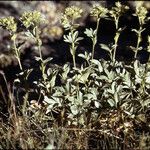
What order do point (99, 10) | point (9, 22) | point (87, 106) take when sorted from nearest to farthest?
1. point (9, 22)
2. point (99, 10)
3. point (87, 106)

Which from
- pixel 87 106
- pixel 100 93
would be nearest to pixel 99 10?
pixel 100 93

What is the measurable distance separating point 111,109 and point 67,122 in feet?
1.40

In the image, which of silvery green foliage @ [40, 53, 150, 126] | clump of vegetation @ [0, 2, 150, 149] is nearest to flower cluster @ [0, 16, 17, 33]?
clump of vegetation @ [0, 2, 150, 149]

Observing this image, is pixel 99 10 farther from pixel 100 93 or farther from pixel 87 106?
pixel 87 106

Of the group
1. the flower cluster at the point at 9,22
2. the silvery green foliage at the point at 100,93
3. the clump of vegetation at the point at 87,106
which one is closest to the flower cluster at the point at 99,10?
the clump of vegetation at the point at 87,106

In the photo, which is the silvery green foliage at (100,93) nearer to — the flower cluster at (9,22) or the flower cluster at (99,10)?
the flower cluster at (99,10)

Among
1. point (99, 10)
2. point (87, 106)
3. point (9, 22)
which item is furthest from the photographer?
point (87, 106)

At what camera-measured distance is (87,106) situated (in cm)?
378

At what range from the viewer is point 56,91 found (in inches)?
152

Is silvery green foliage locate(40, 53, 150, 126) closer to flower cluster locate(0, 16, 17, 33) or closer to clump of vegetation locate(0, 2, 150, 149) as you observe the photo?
clump of vegetation locate(0, 2, 150, 149)

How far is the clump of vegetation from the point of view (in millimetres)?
3531

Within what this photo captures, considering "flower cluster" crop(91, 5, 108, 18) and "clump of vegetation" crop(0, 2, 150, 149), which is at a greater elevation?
"flower cluster" crop(91, 5, 108, 18)

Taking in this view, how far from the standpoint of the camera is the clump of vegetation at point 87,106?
3531mm

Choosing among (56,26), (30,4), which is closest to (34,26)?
(56,26)
